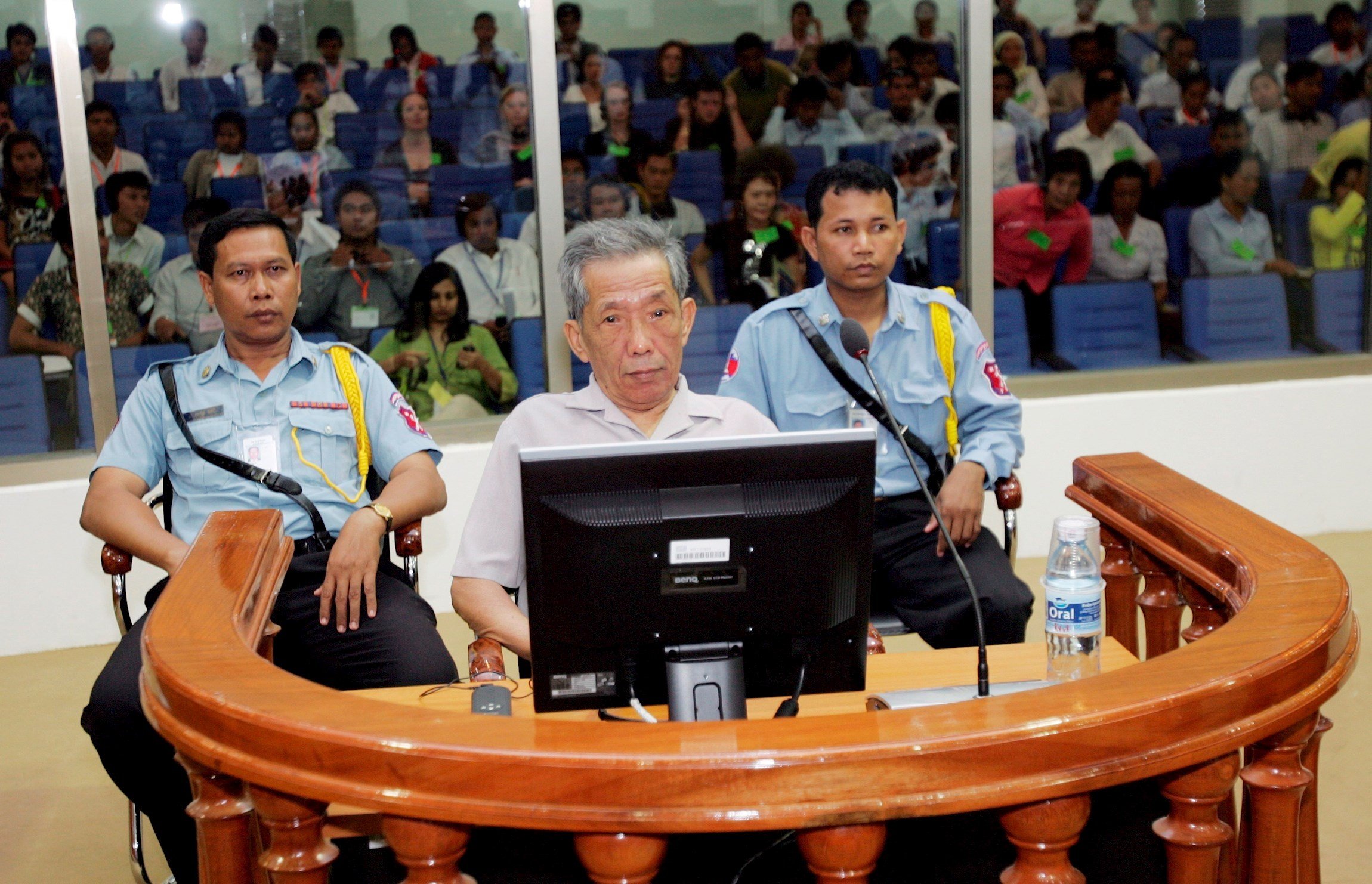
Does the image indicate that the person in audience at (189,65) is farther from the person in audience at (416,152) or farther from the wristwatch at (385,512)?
the wristwatch at (385,512)

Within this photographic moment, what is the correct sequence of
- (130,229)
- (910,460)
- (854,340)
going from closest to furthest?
(910,460) → (854,340) → (130,229)

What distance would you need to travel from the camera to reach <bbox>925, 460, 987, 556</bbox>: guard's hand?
2656 mm

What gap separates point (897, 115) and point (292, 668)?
309cm

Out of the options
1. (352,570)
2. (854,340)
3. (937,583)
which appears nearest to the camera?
(854,340)

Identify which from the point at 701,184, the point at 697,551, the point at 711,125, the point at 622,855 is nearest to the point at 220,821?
the point at 622,855

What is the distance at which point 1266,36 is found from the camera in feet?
16.2

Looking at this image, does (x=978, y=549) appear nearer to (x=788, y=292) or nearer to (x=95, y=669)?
(x=788, y=292)

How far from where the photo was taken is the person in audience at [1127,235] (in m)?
4.86

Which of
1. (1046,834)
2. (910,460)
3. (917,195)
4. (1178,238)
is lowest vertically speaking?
(1046,834)

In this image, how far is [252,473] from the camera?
2574mm

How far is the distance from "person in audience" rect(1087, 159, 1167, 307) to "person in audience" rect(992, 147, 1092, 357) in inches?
2.1

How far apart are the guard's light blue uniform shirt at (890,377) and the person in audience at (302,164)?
2.02 metres

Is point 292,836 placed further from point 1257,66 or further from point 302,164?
point 1257,66

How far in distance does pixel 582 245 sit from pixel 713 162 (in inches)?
103
